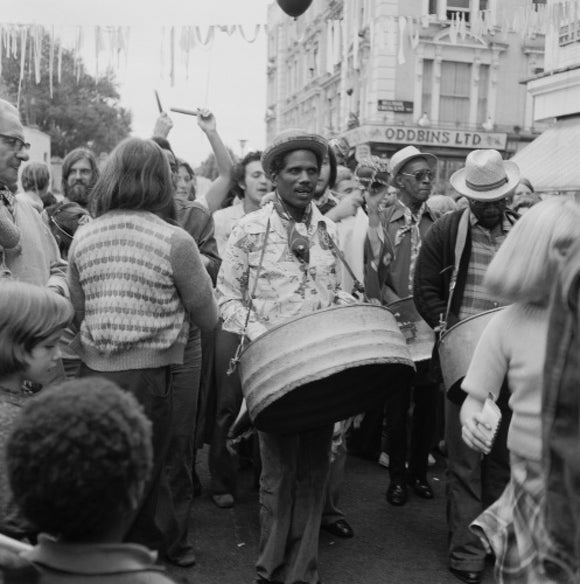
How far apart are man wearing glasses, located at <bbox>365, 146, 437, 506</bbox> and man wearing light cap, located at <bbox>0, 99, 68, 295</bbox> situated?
2.17 meters

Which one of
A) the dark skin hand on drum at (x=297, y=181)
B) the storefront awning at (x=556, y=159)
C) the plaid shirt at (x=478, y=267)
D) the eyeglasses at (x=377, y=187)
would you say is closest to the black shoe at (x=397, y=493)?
the plaid shirt at (x=478, y=267)

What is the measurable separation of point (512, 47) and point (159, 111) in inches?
1027

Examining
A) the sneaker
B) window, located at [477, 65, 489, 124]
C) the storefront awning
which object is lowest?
the sneaker

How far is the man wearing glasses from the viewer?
207 inches

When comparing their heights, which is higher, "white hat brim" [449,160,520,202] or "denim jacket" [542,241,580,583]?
"white hat brim" [449,160,520,202]

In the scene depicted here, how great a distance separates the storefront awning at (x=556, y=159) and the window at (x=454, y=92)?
36.3 ft

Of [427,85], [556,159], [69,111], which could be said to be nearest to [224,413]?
[556,159]

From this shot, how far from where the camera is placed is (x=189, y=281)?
3.41 m


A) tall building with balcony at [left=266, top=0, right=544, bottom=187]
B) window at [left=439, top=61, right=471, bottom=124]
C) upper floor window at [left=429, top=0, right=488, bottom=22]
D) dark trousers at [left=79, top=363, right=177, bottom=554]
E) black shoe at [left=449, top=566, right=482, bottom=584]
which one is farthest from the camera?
window at [left=439, top=61, right=471, bottom=124]

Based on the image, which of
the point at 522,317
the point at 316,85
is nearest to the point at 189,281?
the point at 522,317

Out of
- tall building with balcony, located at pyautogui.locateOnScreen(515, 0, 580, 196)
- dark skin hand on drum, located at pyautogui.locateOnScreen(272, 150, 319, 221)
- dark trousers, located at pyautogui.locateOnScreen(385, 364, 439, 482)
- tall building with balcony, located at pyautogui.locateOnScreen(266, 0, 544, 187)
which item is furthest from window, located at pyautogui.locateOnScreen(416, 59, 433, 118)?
dark skin hand on drum, located at pyautogui.locateOnScreen(272, 150, 319, 221)

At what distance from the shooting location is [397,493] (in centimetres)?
523

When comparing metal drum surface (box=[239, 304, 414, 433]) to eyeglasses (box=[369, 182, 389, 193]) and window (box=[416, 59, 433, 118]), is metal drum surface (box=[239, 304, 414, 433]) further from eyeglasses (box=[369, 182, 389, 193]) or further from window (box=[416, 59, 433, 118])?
window (box=[416, 59, 433, 118])

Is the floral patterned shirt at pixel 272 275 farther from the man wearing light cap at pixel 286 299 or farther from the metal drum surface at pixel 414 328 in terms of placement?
the metal drum surface at pixel 414 328
